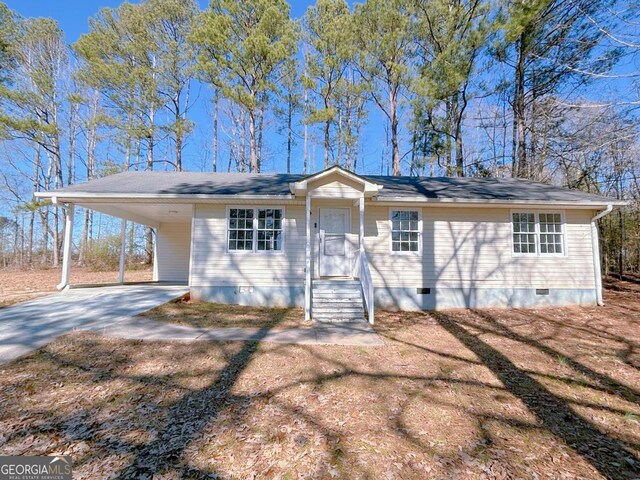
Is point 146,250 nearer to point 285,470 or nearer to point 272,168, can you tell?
point 272,168

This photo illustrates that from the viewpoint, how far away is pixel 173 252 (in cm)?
1173

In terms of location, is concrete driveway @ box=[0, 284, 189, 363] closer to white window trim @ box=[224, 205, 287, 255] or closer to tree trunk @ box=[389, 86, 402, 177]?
white window trim @ box=[224, 205, 287, 255]

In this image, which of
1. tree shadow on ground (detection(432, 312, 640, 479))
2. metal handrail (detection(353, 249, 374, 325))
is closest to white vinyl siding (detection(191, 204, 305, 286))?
metal handrail (detection(353, 249, 374, 325))

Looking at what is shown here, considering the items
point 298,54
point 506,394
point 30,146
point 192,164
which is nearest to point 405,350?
point 506,394

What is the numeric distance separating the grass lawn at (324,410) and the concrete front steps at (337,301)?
1.83m

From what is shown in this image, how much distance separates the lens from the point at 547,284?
8.18 metres

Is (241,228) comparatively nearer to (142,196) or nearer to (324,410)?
(142,196)

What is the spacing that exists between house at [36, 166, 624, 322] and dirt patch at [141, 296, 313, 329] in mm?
493

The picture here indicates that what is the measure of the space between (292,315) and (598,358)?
5739 mm

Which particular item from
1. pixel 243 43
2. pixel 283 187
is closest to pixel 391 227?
pixel 283 187
